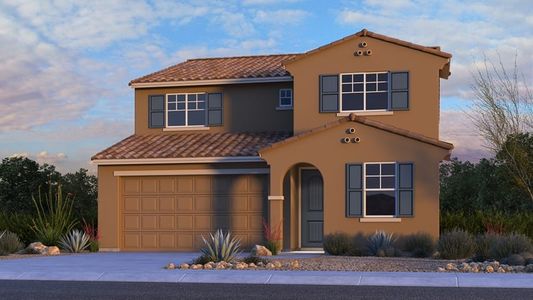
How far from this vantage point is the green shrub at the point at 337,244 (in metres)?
22.8

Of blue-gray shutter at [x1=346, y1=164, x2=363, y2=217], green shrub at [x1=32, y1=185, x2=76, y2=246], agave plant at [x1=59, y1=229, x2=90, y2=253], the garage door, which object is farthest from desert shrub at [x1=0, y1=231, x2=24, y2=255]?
blue-gray shutter at [x1=346, y1=164, x2=363, y2=217]

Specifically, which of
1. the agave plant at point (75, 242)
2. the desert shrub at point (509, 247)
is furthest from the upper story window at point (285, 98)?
the desert shrub at point (509, 247)

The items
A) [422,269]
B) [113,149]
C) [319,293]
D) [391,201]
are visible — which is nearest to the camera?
[319,293]

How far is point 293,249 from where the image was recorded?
83.8ft

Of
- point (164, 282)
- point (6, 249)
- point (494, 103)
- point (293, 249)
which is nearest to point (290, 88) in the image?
point (293, 249)

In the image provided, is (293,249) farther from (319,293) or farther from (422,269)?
(319,293)

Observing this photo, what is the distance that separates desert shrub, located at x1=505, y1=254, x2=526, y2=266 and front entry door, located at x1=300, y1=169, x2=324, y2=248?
8553 millimetres

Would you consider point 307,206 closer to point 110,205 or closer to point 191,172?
point 191,172

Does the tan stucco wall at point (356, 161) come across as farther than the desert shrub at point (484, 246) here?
Yes

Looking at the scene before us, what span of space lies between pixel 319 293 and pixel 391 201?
34.4 ft

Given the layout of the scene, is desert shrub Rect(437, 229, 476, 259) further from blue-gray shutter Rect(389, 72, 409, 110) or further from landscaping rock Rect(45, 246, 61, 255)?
landscaping rock Rect(45, 246, 61, 255)

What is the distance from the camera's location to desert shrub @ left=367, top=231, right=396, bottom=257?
71.7 ft

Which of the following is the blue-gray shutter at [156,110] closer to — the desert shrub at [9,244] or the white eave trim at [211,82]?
the white eave trim at [211,82]

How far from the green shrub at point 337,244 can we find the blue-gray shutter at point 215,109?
6.99m
